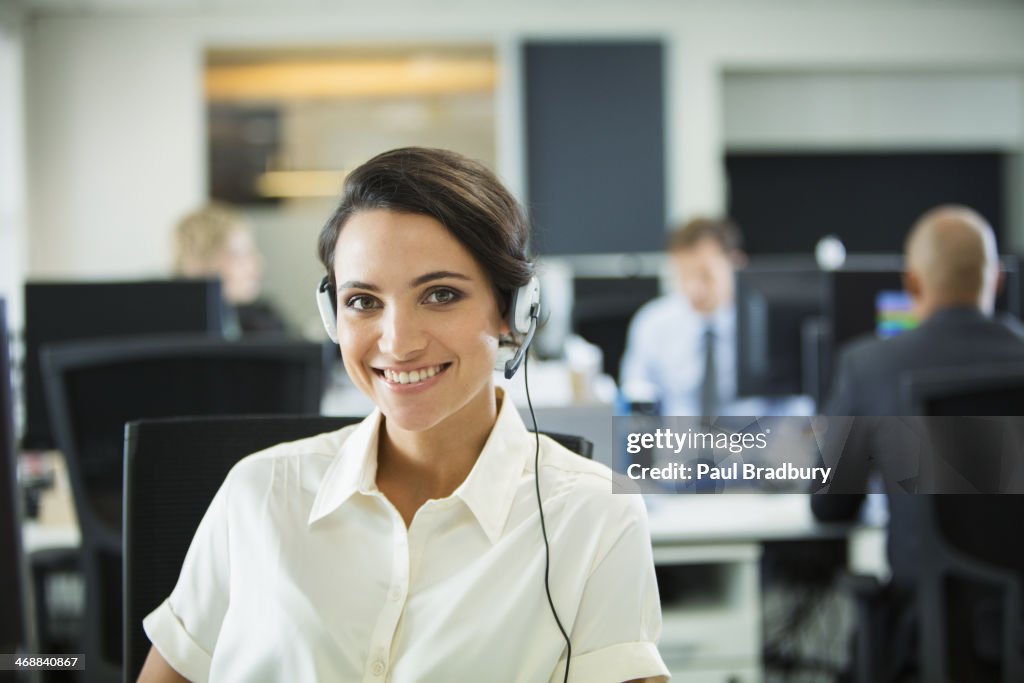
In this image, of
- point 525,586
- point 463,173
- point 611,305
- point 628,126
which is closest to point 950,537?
point 525,586

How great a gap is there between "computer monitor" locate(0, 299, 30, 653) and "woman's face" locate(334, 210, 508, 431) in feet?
1.05

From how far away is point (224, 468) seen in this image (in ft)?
3.82

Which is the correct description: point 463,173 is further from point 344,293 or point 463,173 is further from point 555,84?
point 555,84

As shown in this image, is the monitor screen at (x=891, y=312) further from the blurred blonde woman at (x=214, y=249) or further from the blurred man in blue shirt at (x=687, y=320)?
the blurred blonde woman at (x=214, y=249)

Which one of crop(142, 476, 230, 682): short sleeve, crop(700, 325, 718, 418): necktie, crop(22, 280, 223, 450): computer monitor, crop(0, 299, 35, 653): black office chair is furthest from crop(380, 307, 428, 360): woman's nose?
crop(700, 325, 718, 418): necktie

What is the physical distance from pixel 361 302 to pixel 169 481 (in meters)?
0.32

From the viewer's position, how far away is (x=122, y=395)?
6.01 feet

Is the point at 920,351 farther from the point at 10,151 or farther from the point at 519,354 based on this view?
the point at 10,151

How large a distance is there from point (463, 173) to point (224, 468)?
432 millimetres

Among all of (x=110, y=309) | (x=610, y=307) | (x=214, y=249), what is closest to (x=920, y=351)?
(x=610, y=307)

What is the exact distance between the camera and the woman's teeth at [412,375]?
105cm

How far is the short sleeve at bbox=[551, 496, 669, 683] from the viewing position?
0.97m

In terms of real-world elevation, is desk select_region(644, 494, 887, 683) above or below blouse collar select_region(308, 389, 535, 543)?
below

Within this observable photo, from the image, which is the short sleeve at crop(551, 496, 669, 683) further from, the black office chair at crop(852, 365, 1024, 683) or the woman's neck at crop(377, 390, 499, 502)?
the black office chair at crop(852, 365, 1024, 683)
